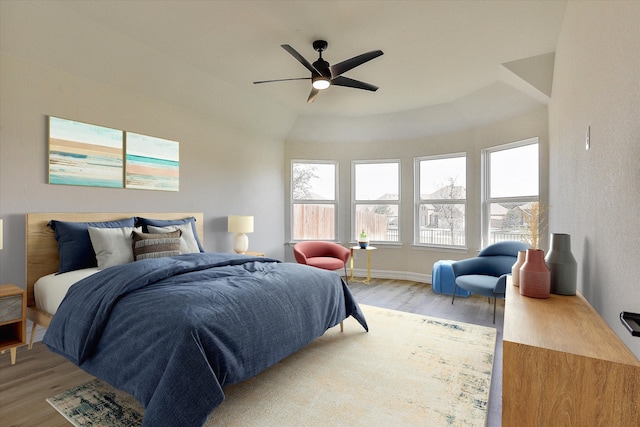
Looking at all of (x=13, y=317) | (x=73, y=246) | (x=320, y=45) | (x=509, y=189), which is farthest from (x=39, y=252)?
(x=509, y=189)

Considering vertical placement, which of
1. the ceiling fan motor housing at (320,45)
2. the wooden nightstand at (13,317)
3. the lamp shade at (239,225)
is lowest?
the wooden nightstand at (13,317)

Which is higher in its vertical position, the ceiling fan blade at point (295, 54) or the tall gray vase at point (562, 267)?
the ceiling fan blade at point (295, 54)

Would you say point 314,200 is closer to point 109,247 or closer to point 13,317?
point 109,247

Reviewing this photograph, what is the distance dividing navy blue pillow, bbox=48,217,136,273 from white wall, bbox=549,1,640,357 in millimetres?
3740

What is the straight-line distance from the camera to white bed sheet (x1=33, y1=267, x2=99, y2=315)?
2.61 m

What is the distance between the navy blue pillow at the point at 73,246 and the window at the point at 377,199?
406 centimetres

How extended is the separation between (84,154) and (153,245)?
4.02ft

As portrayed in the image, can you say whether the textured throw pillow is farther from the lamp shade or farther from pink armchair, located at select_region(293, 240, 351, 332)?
pink armchair, located at select_region(293, 240, 351, 332)

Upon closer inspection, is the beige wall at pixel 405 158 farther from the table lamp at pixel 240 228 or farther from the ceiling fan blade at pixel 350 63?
the ceiling fan blade at pixel 350 63

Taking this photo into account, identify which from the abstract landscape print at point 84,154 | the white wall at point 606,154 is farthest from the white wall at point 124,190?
the white wall at point 606,154

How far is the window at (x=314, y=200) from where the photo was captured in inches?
239

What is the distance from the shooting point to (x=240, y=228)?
4582 mm

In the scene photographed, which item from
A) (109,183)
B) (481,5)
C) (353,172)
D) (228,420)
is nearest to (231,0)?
(481,5)

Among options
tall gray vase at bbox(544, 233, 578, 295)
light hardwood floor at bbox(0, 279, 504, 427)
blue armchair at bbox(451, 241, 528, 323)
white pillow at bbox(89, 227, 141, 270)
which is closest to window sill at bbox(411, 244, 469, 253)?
blue armchair at bbox(451, 241, 528, 323)
